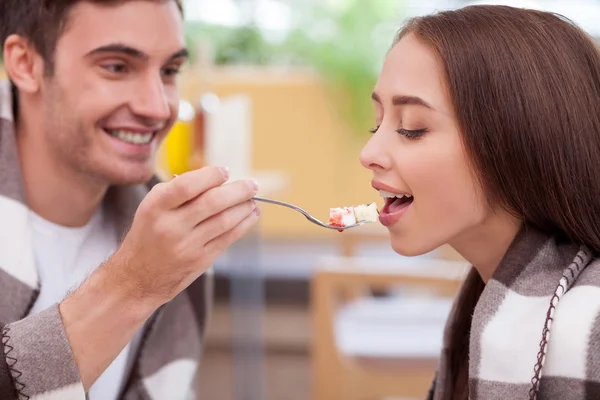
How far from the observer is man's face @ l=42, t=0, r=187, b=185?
4.99 feet

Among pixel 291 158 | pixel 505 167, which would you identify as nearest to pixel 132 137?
pixel 505 167

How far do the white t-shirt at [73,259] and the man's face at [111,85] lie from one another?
0.44 feet

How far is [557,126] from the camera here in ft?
3.59

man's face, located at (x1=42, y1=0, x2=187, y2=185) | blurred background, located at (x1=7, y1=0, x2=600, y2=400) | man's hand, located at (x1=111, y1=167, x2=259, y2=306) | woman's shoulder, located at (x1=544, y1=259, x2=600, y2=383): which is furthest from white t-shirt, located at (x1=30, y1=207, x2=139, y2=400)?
blurred background, located at (x1=7, y1=0, x2=600, y2=400)

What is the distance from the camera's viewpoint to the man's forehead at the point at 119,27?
152 centimetres

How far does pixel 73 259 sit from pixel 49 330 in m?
0.44

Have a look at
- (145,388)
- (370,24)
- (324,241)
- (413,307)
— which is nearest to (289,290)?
(324,241)

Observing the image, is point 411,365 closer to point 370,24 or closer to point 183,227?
point 183,227

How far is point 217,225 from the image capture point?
1.05 meters

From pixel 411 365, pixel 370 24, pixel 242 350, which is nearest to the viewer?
pixel 411 365

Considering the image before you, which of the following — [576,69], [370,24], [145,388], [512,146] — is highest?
[576,69]

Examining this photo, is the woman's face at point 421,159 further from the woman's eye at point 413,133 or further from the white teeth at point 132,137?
the white teeth at point 132,137

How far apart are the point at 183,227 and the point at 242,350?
7.96 ft

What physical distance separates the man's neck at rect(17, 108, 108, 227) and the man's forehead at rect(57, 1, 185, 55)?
0.21m
